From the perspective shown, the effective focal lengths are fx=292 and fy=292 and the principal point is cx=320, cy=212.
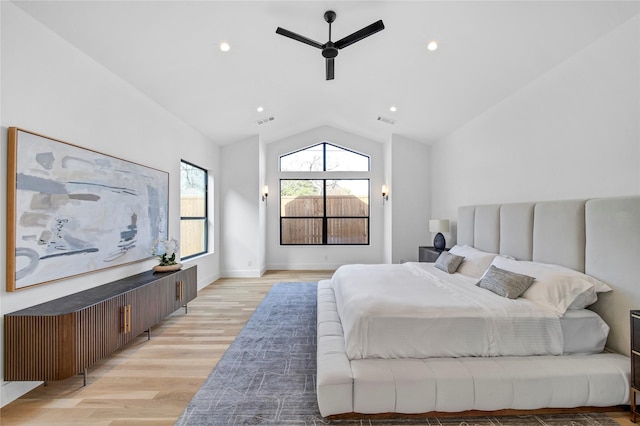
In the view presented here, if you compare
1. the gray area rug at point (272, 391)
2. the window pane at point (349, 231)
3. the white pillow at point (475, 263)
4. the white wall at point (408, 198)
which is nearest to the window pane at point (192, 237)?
the gray area rug at point (272, 391)

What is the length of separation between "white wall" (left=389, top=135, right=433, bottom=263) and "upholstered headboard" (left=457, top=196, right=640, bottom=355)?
269 cm

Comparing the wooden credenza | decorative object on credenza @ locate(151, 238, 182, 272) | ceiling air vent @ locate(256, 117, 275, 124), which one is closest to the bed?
the wooden credenza

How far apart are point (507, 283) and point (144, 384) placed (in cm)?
316

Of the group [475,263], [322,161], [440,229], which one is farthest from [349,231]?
[475,263]

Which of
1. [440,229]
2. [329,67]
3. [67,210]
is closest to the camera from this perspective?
[67,210]

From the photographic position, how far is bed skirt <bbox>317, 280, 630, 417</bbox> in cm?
189

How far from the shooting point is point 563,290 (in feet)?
7.57

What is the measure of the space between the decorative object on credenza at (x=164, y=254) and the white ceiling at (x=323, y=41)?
1.88 metres

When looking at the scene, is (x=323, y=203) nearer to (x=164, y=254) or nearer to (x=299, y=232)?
(x=299, y=232)

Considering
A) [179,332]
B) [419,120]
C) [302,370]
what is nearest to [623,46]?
[419,120]

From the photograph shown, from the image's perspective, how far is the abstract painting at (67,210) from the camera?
6.93ft

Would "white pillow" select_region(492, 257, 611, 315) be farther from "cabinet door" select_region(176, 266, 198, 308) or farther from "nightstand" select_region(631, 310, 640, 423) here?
"cabinet door" select_region(176, 266, 198, 308)

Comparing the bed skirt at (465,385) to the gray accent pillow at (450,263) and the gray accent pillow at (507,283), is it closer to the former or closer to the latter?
the gray accent pillow at (507,283)

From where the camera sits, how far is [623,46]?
232cm
